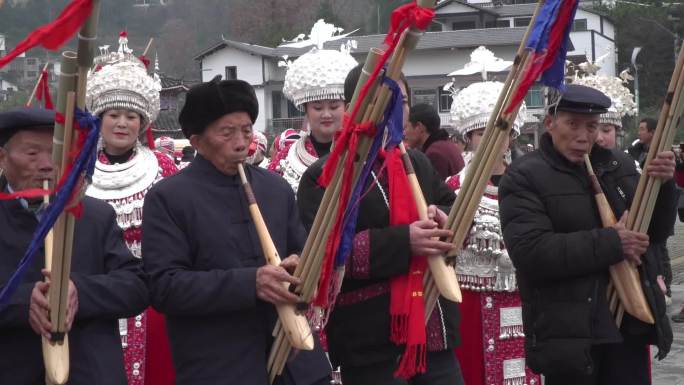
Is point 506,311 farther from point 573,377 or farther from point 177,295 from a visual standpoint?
point 177,295

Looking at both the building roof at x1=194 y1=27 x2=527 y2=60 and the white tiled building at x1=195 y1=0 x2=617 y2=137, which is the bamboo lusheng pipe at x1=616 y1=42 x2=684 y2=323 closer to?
the building roof at x1=194 y1=27 x2=527 y2=60

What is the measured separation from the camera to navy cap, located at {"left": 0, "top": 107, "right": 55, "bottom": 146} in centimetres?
406

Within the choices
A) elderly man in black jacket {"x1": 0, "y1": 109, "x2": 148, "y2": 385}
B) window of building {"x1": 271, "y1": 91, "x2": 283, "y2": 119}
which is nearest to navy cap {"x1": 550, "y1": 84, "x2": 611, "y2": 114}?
elderly man in black jacket {"x1": 0, "y1": 109, "x2": 148, "y2": 385}

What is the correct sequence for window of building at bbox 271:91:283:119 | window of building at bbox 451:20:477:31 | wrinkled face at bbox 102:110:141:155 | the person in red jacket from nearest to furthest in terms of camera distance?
wrinkled face at bbox 102:110:141:155, the person in red jacket, window of building at bbox 271:91:283:119, window of building at bbox 451:20:477:31

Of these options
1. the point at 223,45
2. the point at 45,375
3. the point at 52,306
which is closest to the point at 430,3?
the point at 52,306

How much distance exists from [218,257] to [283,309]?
331mm

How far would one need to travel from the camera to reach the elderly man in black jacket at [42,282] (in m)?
3.96

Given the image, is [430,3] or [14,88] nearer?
[430,3]

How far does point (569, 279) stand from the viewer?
494 centimetres

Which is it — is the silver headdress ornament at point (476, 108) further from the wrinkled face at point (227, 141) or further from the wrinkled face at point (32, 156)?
the wrinkled face at point (32, 156)

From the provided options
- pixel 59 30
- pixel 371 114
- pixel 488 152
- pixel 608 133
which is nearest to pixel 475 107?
pixel 608 133

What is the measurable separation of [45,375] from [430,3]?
1.82 m

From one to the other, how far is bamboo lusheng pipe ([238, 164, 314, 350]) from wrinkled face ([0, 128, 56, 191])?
72 centimetres

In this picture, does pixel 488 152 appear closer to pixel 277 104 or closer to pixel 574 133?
pixel 574 133
